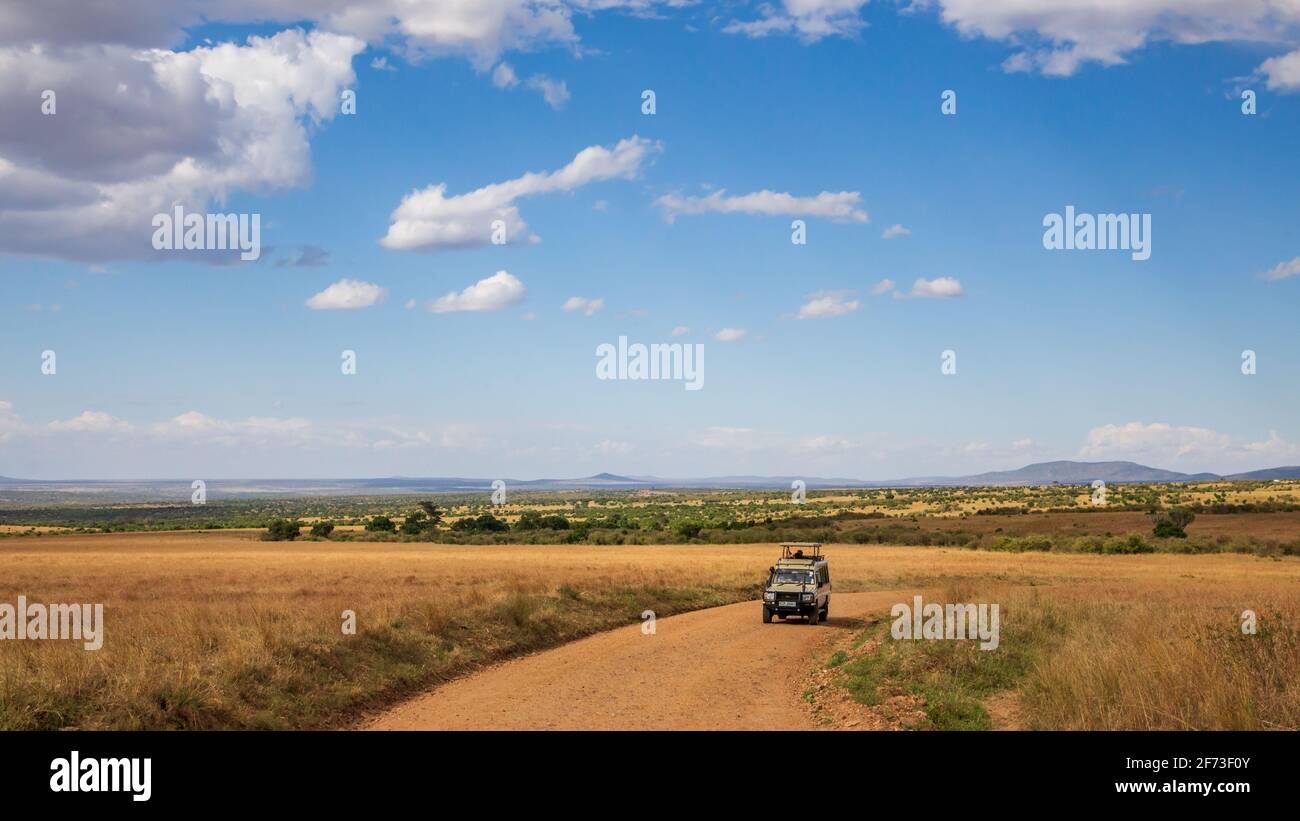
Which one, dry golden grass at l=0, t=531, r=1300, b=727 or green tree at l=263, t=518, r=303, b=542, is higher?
dry golden grass at l=0, t=531, r=1300, b=727

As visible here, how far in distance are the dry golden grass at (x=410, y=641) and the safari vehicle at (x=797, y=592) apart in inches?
175

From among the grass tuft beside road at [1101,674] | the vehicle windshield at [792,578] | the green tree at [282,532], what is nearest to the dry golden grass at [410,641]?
the grass tuft beside road at [1101,674]

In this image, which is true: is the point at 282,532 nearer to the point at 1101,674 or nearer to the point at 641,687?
the point at 641,687

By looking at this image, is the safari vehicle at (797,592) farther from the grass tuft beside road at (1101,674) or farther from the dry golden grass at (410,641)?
the grass tuft beside road at (1101,674)

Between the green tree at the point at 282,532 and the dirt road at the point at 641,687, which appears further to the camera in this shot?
the green tree at the point at 282,532

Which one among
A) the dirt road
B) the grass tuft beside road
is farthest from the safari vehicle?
the grass tuft beside road

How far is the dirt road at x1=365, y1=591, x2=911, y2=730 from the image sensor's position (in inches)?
548

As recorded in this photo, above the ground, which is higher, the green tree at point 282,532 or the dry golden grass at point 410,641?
the dry golden grass at point 410,641

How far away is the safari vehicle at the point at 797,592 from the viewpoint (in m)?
28.8

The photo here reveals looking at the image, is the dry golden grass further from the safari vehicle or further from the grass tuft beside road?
the safari vehicle

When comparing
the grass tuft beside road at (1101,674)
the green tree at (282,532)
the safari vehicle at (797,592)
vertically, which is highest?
the grass tuft beside road at (1101,674)

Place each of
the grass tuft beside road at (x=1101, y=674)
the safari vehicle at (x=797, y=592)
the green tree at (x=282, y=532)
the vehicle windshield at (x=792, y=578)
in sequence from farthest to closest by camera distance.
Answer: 1. the green tree at (x=282, y=532)
2. the vehicle windshield at (x=792, y=578)
3. the safari vehicle at (x=797, y=592)
4. the grass tuft beside road at (x=1101, y=674)
